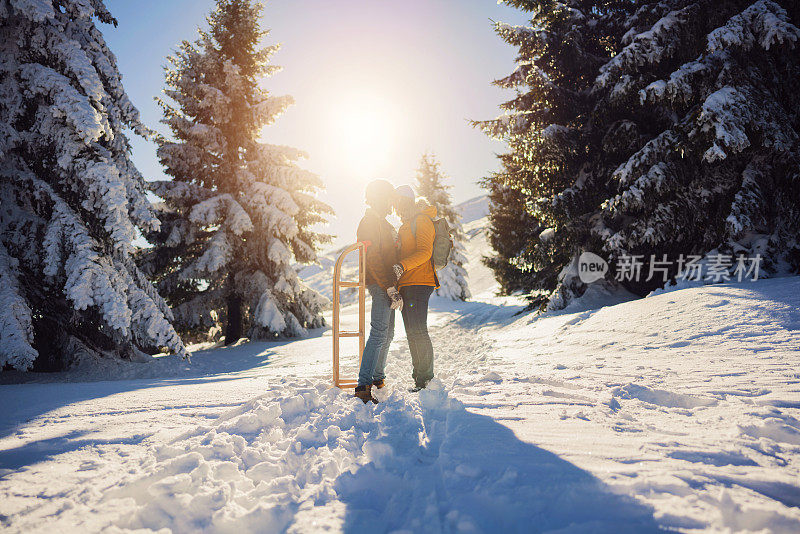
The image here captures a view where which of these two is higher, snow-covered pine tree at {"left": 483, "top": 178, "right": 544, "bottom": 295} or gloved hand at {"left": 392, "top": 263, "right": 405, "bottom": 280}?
snow-covered pine tree at {"left": 483, "top": 178, "right": 544, "bottom": 295}

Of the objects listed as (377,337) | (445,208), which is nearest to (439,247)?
(377,337)

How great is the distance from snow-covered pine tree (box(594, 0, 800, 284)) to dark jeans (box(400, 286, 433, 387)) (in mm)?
7004

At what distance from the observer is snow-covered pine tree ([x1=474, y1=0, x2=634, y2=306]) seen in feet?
34.1

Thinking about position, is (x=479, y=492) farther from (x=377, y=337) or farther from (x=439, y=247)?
(x=439, y=247)

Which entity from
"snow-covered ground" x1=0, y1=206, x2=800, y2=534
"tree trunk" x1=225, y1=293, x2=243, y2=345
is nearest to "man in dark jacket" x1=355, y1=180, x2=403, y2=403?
"snow-covered ground" x1=0, y1=206, x2=800, y2=534

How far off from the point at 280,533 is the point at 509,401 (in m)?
2.34

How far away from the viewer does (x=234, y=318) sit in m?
12.3

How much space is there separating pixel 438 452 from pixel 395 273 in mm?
1767

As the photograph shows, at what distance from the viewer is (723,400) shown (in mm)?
3027

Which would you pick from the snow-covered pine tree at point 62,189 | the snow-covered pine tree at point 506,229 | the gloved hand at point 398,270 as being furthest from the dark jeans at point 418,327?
the snow-covered pine tree at point 506,229

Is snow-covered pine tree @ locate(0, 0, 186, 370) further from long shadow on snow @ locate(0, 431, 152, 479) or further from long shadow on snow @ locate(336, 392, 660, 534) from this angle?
long shadow on snow @ locate(336, 392, 660, 534)

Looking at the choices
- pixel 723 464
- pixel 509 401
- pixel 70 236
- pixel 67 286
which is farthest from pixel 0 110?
pixel 723 464

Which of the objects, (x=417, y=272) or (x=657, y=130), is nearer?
(x=417, y=272)

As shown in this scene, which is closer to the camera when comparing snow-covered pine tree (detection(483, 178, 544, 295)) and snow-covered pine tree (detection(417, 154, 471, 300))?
snow-covered pine tree (detection(483, 178, 544, 295))
